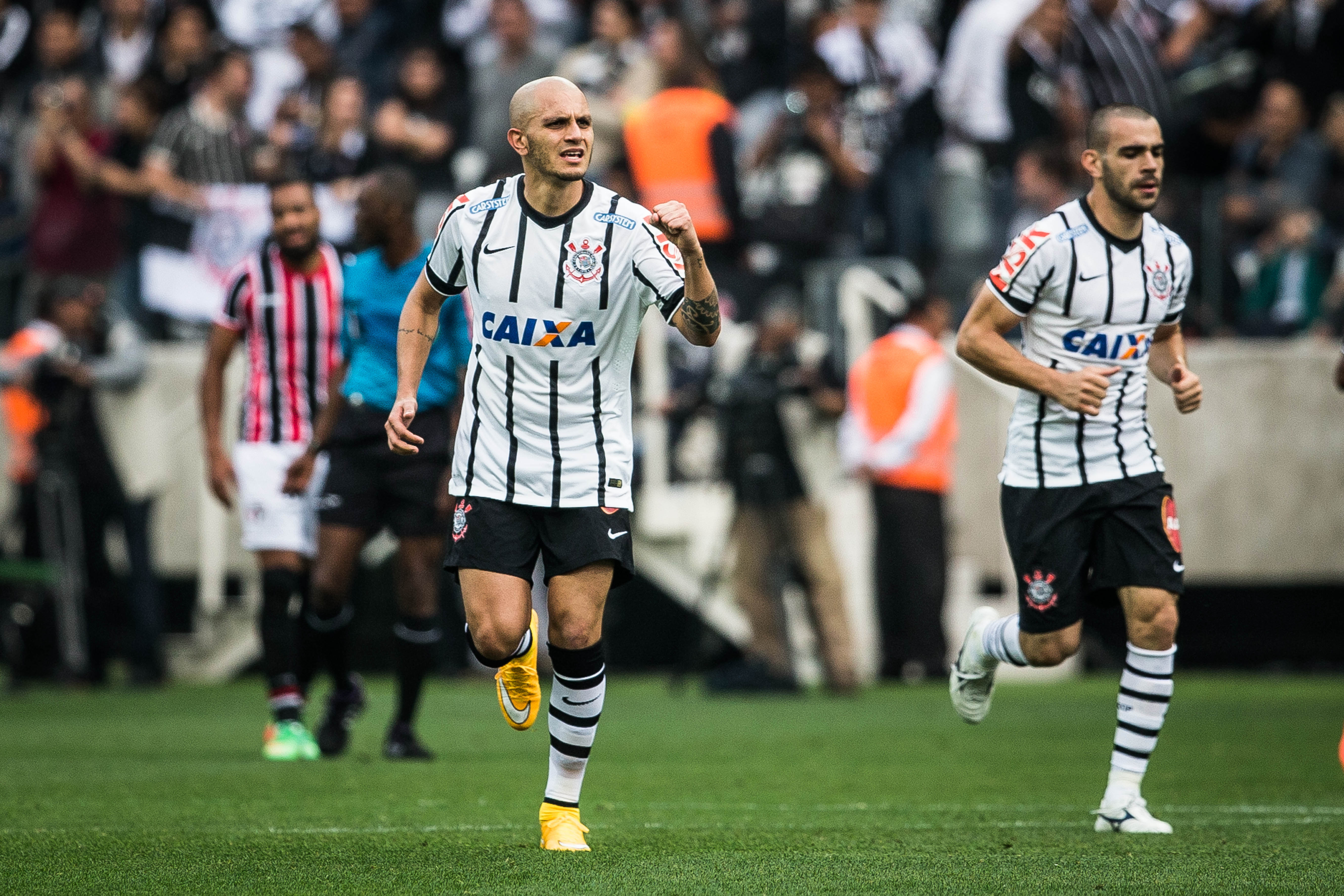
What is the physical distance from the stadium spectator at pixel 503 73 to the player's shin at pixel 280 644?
262 inches

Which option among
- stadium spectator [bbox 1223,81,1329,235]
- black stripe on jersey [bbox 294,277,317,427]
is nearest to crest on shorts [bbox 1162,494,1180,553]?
black stripe on jersey [bbox 294,277,317,427]

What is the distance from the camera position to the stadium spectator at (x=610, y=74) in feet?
49.0

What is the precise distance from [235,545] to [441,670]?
193 centimetres

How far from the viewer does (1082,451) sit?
6.69 meters

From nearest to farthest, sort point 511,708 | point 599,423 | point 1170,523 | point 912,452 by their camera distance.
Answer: point 599,423
point 511,708
point 1170,523
point 912,452

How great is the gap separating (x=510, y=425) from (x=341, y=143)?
980cm

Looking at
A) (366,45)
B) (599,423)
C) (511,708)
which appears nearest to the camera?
(599,423)

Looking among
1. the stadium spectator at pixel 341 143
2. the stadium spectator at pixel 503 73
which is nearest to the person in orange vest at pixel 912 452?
the stadium spectator at pixel 503 73

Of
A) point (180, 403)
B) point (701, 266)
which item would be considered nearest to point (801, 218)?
point (180, 403)

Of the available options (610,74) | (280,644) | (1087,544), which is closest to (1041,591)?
(1087,544)

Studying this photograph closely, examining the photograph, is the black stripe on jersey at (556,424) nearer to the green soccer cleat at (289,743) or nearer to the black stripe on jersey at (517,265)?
the black stripe on jersey at (517,265)

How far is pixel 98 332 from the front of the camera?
46.7ft

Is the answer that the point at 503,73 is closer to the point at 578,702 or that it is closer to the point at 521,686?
the point at 521,686

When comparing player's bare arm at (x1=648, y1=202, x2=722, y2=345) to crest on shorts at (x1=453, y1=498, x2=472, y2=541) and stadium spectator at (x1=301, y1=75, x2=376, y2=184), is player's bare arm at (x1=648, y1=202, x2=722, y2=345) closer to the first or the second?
crest on shorts at (x1=453, y1=498, x2=472, y2=541)
